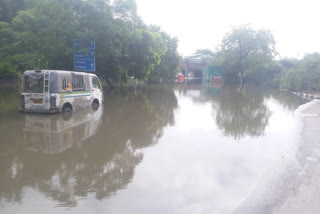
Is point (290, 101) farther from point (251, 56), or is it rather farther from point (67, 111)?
point (251, 56)

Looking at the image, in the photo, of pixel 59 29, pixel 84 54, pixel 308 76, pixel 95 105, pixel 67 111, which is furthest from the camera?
pixel 308 76

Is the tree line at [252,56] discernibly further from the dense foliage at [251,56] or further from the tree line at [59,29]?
the tree line at [59,29]

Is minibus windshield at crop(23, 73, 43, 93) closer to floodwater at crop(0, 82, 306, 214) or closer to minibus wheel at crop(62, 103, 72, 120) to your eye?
floodwater at crop(0, 82, 306, 214)

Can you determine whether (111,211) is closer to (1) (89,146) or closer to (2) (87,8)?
(1) (89,146)

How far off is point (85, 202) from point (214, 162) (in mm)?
3209

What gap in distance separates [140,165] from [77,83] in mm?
7159

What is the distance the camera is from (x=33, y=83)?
10.4m

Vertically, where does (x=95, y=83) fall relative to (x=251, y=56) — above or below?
below

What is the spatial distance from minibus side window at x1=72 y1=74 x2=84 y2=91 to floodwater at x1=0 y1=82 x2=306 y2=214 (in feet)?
5.79

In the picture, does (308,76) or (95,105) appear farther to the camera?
(308,76)

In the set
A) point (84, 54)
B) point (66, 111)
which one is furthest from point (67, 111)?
point (84, 54)

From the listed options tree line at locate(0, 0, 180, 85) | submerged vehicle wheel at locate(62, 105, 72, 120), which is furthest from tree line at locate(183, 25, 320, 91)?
submerged vehicle wheel at locate(62, 105, 72, 120)

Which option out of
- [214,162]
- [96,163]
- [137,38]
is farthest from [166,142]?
[137,38]

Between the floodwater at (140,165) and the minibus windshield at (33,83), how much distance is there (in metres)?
1.11
